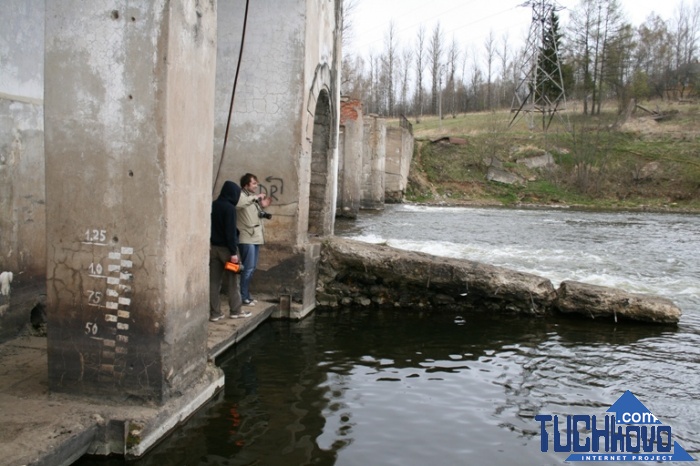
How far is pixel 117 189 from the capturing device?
191 inches

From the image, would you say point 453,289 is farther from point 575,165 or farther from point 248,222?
point 575,165

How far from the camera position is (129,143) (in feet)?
15.8

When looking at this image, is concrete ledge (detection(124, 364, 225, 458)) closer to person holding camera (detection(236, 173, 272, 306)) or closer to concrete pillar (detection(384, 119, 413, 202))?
person holding camera (detection(236, 173, 272, 306))

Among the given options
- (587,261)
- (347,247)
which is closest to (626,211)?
(587,261)

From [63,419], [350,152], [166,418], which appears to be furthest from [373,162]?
[63,419]

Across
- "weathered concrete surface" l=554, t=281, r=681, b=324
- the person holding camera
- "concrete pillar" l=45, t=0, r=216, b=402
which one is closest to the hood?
the person holding camera

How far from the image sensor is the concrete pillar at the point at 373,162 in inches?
1180

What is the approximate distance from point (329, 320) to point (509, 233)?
12863 mm

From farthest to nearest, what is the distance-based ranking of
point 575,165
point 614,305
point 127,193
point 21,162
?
point 575,165 < point 614,305 < point 21,162 < point 127,193

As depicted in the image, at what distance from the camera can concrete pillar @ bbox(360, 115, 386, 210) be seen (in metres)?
30.0

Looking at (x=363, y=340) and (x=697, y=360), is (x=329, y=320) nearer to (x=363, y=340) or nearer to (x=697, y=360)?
(x=363, y=340)

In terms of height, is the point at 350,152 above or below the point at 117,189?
above

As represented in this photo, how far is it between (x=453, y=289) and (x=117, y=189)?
19.7 ft

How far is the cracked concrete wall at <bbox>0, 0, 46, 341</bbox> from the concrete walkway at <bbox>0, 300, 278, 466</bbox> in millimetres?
1073
